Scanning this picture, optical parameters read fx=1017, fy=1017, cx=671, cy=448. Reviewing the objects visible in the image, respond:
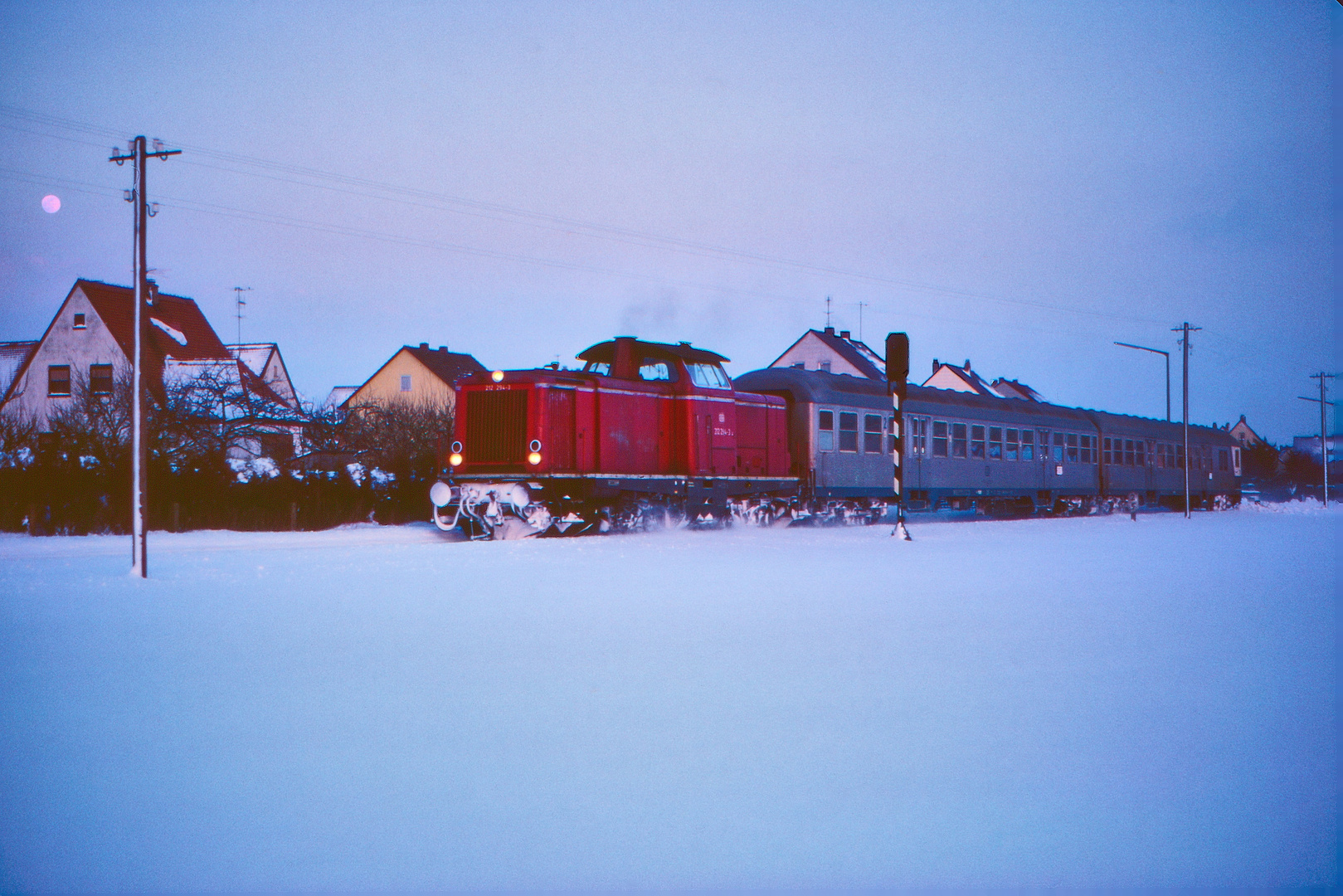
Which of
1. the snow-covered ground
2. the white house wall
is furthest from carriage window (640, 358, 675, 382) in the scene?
the white house wall

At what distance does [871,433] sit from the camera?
24.5 metres

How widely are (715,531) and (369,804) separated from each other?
652 inches

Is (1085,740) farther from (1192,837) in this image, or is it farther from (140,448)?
(140,448)

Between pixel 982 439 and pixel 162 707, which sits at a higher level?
pixel 982 439

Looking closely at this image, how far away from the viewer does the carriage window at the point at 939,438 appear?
85.6 ft

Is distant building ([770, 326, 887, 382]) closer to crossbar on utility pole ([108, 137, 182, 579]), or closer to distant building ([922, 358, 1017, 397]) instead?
distant building ([922, 358, 1017, 397])

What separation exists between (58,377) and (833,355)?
39.7 metres

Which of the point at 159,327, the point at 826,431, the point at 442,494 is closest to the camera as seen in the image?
the point at 442,494

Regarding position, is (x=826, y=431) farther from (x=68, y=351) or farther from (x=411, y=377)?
(x=411, y=377)

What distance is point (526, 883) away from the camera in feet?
10.9

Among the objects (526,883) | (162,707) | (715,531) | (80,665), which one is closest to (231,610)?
(80,665)

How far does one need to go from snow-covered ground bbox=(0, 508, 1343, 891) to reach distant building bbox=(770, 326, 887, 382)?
154ft

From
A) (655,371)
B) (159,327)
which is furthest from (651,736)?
Answer: (159,327)

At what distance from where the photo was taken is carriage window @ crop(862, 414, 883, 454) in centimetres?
2420
